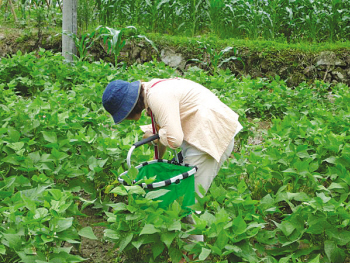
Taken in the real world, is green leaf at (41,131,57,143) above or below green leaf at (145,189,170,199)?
below

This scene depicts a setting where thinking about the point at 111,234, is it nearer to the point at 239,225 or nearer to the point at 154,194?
the point at 154,194

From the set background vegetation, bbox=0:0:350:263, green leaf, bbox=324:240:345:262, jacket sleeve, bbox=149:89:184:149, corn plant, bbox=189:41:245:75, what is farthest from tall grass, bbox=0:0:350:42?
green leaf, bbox=324:240:345:262

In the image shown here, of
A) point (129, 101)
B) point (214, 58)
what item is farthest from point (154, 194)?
point (214, 58)

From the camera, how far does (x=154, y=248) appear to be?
2273 millimetres

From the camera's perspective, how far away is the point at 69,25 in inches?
257

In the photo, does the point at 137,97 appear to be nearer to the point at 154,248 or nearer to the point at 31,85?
the point at 154,248

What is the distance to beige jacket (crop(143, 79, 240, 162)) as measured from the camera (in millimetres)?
2510

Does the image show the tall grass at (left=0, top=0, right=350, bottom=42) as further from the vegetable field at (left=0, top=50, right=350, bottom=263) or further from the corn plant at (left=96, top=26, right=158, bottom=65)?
the vegetable field at (left=0, top=50, right=350, bottom=263)

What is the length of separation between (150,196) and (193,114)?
0.64 metres

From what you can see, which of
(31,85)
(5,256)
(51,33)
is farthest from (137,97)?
(51,33)

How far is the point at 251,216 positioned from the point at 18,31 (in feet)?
22.5

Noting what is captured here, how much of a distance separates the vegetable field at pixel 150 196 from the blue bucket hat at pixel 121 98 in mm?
A: 349

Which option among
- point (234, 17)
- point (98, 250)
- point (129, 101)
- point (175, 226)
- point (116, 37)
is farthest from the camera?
point (234, 17)

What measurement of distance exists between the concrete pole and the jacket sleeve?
14.2 feet
